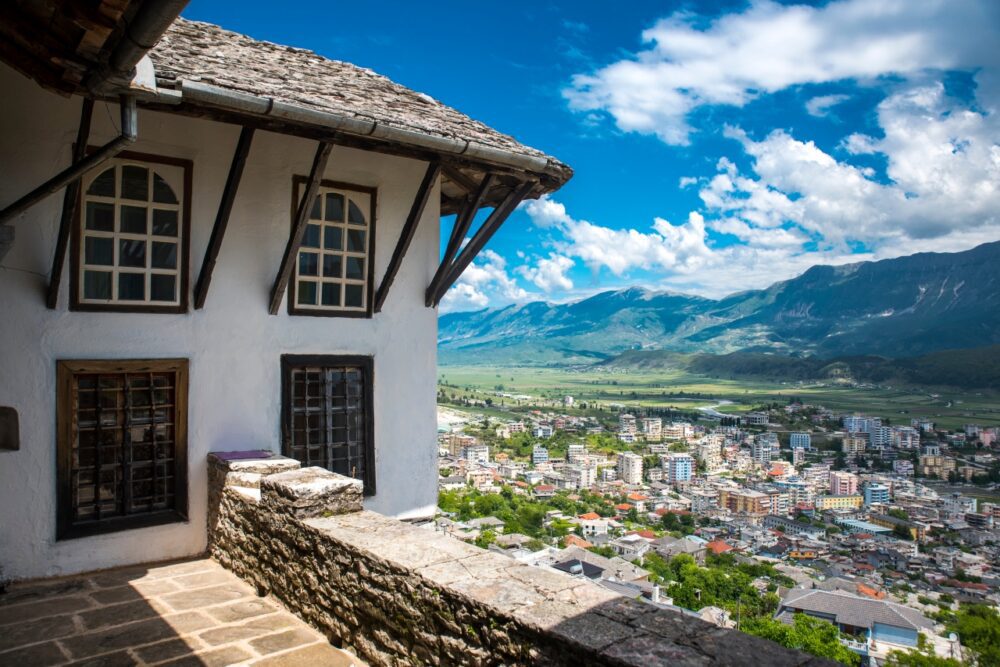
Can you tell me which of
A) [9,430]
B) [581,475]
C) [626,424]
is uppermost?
[9,430]

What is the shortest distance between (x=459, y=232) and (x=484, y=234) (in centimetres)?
35

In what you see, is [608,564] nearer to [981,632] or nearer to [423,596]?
[981,632]

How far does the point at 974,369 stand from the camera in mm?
119125

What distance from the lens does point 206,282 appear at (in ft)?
21.5

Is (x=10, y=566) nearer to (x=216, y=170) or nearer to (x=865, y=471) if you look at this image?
(x=216, y=170)

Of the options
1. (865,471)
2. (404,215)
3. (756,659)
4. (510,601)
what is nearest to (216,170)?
(404,215)

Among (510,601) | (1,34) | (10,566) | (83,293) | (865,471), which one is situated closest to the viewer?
(510,601)

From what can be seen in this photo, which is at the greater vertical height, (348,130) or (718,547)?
(348,130)

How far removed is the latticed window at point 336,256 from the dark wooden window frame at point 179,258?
114 centimetres

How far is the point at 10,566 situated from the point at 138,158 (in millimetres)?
3724

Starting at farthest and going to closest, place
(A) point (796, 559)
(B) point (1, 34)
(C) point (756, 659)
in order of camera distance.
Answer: (A) point (796, 559)
(B) point (1, 34)
(C) point (756, 659)

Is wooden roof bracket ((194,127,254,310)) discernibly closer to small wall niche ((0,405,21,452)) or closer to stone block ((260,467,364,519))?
small wall niche ((0,405,21,452))

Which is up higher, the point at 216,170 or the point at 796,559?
the point at 216,170

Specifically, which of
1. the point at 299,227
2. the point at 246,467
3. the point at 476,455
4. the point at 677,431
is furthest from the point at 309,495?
the point at 677,431
